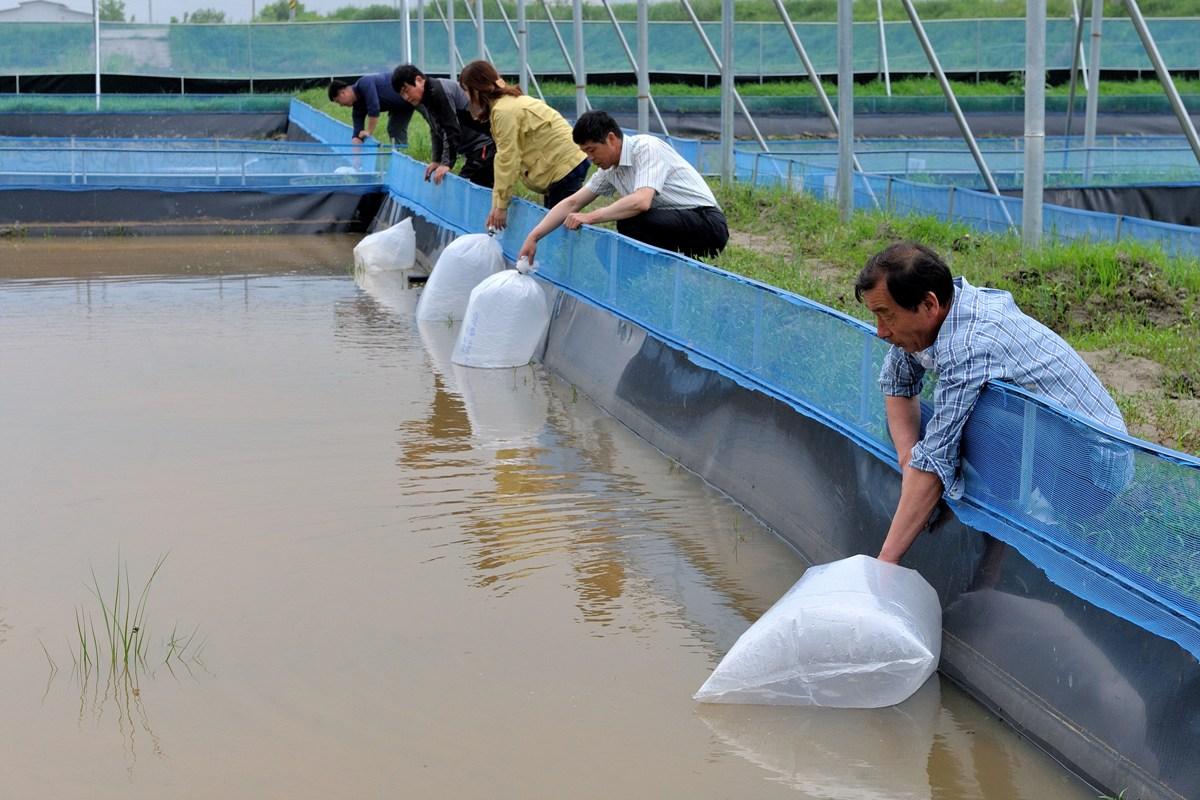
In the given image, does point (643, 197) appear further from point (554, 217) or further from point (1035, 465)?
point (1035, 465)

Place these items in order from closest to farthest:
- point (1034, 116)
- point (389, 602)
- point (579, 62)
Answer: point (389, 602) → point (1034, 116) → point (579, 62)

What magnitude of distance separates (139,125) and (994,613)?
33493mm

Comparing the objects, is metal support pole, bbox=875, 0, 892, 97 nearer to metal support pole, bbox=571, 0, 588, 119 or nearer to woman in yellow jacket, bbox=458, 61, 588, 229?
metal support pole, bbox=571, 0, 588, 119

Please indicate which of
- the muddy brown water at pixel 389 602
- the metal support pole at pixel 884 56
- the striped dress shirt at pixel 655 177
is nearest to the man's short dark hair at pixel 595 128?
the striped dress shirt at pixel 655 177

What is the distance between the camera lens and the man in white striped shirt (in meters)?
9.11

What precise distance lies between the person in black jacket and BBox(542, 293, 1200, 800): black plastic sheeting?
5379 millimetres

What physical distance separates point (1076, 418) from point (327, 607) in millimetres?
2687

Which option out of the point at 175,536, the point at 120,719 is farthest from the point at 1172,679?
the point at 175,536

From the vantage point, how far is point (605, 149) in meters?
9.09

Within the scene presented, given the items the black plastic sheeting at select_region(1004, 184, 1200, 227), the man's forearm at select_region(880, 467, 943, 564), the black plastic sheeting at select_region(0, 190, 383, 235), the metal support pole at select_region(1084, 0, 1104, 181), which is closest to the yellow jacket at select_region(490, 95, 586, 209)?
the man's forearm at select_region(880, 467, 943, 564)

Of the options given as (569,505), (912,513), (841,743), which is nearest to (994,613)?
(912,513)

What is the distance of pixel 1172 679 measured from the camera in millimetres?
3830

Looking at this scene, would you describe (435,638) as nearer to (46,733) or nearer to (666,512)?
(46,733)

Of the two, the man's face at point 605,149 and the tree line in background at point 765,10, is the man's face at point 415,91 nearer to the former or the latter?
the man's face at point 605,149
